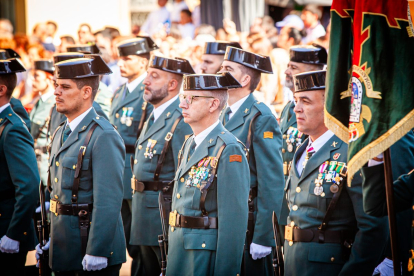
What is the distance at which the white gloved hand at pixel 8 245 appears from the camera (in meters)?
4.47

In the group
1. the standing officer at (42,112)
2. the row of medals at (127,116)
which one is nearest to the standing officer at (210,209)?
the row of medals at (127,116)

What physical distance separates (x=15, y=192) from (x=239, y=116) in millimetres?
1795

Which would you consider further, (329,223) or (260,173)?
(260,173)

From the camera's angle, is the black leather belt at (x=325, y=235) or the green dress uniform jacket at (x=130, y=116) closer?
the black leather belt at (x=325, y=235)

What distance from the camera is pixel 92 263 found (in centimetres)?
391

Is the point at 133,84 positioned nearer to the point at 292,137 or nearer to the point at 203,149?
the point at 292,137

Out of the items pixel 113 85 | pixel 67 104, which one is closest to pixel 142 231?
pixel 67 104

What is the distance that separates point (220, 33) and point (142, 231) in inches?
Result: 261

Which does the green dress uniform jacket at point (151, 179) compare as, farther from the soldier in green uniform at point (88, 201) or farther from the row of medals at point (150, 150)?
the soldier in green uniform at point (88, 201)

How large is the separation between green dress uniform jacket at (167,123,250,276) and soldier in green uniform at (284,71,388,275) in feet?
1.02

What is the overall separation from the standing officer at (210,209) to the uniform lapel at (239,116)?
0.96m

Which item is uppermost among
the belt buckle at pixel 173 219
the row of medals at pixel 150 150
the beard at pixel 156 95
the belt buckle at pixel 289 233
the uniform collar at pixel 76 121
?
the beard at pixel 156 95

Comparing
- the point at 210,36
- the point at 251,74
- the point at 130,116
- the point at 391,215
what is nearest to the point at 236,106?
the point at 251,74

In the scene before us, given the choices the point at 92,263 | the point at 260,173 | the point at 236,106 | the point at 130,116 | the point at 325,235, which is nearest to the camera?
the point at 325,235
